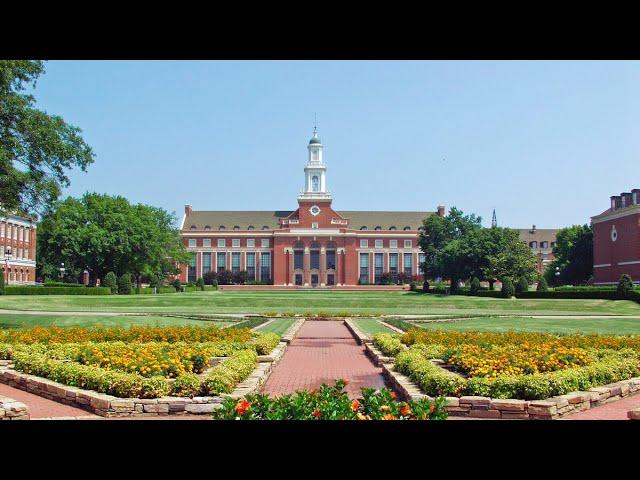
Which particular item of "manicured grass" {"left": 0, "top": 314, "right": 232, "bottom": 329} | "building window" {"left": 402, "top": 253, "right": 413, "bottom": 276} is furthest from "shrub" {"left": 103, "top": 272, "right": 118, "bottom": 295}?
"building window" {"left": 402, "top": 253, "right": 413, "bottom": 276}

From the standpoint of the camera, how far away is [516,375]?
33.8ft

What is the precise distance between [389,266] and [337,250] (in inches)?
361

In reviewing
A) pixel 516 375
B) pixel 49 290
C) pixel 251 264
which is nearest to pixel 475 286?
pixel 49 290

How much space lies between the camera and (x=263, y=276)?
109 meters

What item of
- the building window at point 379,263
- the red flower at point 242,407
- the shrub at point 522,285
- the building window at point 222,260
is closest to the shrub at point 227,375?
the red flower at point 242,407

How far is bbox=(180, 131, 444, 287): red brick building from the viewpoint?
105m

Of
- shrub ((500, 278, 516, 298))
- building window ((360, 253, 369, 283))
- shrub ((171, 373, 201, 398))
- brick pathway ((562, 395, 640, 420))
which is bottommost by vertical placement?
brick pathway ((562, 395, 640, 420))

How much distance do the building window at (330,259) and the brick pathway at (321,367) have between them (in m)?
83.4

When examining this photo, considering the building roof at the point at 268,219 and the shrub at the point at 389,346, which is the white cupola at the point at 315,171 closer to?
the building roof at the point at 268,219

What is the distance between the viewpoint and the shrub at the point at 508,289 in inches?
2277

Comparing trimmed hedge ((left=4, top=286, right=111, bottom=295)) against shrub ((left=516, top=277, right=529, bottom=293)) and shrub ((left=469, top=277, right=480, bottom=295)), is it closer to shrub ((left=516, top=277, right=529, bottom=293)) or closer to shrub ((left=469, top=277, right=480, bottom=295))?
shrub ((left=469, top=277, right=480, bottom=295))

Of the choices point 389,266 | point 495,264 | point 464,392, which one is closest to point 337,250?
point 389,266

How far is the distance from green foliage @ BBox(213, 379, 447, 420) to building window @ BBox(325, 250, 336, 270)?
97.0 m

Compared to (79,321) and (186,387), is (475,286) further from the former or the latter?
(186,387)
